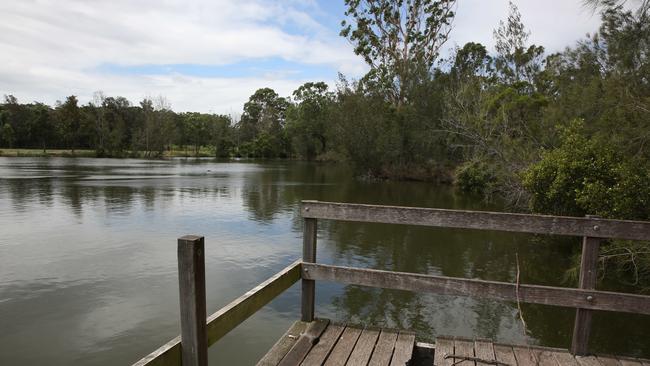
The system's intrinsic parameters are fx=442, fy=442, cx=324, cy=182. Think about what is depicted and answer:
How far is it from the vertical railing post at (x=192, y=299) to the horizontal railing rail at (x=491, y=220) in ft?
5.53

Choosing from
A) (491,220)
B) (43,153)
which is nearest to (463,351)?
(491,220)

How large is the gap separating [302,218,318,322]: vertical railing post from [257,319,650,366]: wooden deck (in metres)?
0.21

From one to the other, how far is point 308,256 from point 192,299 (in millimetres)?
1886

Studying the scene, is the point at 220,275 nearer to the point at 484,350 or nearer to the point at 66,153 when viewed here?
the point at 484,350

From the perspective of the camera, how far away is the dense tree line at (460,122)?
8.95 m

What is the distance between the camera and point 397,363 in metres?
3.59

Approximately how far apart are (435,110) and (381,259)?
2898cm

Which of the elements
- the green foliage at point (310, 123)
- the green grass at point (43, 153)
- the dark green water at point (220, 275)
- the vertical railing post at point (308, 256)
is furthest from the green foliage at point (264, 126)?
the vertical railing post at point (308, 256)

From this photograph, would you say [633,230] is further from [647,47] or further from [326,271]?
[647,47]

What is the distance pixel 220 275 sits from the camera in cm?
1027

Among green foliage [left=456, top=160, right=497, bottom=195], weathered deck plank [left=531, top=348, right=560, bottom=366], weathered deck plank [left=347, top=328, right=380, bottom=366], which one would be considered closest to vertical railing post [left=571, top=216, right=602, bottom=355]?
weathered deck plank [left=531, top=348, right=560, bottom=366]

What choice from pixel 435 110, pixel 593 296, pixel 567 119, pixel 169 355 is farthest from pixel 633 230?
pixel 435 110

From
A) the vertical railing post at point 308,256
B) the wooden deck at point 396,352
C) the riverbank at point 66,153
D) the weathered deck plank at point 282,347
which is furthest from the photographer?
the riverbank at point 66,153

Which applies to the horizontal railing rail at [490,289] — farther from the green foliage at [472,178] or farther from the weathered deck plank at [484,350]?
the green foliage at [472,178]
